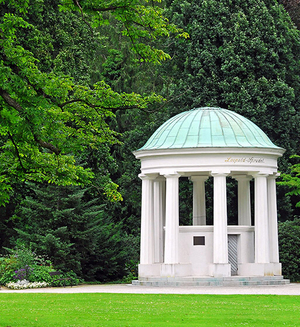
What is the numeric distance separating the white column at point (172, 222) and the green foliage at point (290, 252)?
302 inches

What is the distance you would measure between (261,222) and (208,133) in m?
4.31

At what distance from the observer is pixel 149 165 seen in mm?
31656

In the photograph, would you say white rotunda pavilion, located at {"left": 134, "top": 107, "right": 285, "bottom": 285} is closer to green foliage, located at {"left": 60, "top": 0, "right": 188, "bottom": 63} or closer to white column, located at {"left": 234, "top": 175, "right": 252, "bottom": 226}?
white column, located at {"left": 234, "top": 175, "right": 252, "bottom": 226}

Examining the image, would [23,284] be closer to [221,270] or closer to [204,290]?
[204,290]

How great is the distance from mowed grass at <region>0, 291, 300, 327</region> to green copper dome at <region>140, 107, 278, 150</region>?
8405mm

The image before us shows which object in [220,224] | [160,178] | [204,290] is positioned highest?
[160,178]

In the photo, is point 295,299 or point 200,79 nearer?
point 295,299

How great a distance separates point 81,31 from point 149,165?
40.2ft

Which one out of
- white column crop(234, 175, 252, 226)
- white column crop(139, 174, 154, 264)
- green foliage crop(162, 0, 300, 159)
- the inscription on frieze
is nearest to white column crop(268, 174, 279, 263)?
the inscription on frieze

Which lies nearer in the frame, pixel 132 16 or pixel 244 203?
pixel 132 16

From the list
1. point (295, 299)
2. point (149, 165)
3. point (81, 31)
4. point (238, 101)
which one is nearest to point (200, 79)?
point (238, 101)

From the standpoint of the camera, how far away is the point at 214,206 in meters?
30.5

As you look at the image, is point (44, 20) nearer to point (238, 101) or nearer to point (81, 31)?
point (81, 31)

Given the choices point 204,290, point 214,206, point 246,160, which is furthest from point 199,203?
point 204,290
